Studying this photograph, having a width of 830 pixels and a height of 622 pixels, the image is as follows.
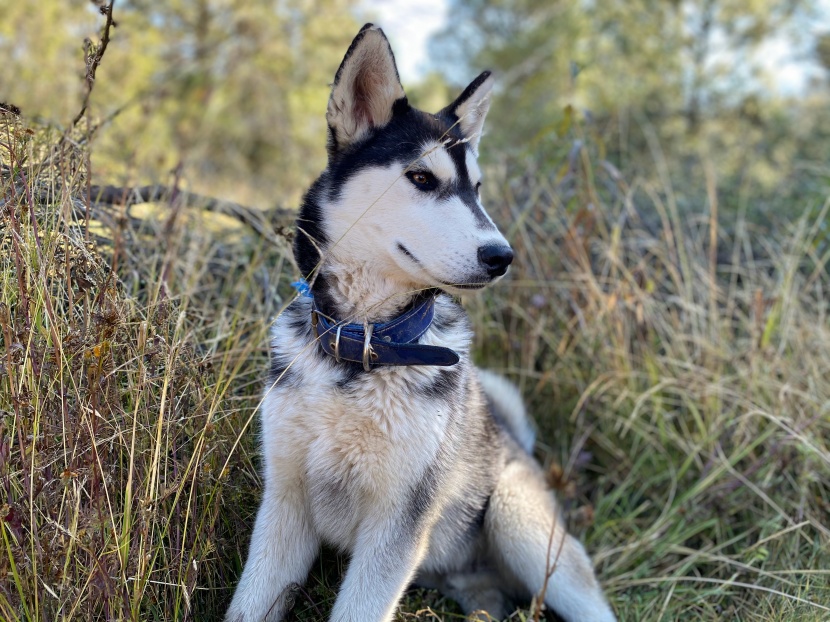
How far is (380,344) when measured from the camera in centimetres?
217

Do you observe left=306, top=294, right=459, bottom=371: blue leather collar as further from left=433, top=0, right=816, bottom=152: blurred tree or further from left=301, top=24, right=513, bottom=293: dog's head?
left=433, top=0, right=816, bottom=152: blurred tree

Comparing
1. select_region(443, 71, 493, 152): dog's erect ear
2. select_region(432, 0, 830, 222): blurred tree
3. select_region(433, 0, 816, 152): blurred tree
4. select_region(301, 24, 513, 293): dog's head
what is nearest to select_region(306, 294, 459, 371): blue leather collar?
select_region(301, 24, 513, 293): dog's head

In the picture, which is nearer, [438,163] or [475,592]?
[438,163]

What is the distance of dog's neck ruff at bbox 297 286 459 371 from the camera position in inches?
85.3

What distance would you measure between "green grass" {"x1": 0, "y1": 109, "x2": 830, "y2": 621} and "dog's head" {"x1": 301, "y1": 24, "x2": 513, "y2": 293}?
26.5 inches

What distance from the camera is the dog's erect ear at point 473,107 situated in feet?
8.16

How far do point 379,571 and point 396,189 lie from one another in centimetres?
120

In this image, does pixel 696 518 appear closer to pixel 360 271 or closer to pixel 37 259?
pixel 360 271

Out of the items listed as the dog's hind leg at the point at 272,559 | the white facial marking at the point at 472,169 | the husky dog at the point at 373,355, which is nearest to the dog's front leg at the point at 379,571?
the husky dog at the point at 373,355

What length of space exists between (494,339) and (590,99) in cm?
1127

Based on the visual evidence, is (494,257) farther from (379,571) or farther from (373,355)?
(379,571)

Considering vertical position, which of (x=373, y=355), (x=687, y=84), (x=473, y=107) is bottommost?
(x=687, y=84)

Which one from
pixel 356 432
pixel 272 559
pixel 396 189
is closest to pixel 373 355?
pixel 356 432

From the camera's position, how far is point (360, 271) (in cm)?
225
